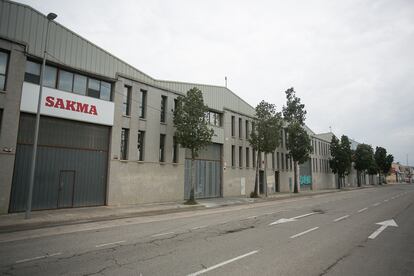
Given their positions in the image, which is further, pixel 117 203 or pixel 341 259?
pixel 117 203

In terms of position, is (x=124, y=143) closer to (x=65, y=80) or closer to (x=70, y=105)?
(x=70, y=105)

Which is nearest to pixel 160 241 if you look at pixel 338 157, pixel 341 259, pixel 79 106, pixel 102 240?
pixel 102 240

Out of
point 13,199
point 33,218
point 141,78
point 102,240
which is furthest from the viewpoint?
point 141,78

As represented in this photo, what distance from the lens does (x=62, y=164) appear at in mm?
18891

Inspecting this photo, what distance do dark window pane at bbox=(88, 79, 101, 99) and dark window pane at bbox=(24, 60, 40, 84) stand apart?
3516 millimetres

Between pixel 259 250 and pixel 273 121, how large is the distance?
25714mm

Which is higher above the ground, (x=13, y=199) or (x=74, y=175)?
(x=74, y=175)

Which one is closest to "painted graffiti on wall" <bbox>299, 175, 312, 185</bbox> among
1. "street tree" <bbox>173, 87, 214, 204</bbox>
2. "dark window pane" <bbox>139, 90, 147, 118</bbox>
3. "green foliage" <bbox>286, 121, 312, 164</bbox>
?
"green foliage" <bbox>286, 121, 312, 164</bbox>

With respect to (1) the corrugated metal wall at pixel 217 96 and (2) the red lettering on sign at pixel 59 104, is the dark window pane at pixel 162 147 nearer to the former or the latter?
(1) the corrugated metal wall at pixel 217 96

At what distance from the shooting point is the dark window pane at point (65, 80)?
63.4 feet

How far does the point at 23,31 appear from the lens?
681 inches

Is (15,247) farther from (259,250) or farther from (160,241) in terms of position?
(259,250)

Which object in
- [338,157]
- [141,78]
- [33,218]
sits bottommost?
[33,218]

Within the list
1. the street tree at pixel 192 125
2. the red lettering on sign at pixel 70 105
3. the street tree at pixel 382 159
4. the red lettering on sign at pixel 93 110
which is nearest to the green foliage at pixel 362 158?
the street tree at pixel 382 159
